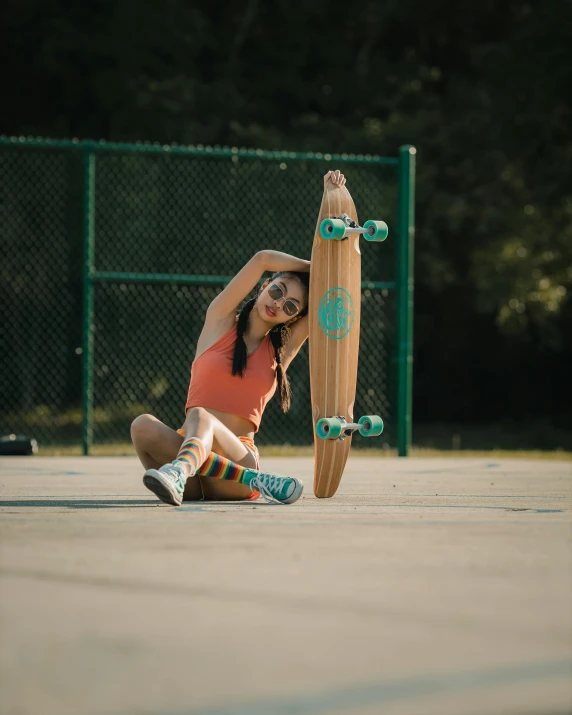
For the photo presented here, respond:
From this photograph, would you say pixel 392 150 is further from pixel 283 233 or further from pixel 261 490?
pixel 261 490

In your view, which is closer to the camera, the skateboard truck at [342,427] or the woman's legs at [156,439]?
the woman's legs at [156,439]

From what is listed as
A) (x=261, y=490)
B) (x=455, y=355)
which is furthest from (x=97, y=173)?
(x=261, y=490)

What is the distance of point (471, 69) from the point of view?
1803 cm

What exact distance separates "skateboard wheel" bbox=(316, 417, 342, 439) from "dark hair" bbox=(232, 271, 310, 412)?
0.54ft

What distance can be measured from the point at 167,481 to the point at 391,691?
7.69 ft

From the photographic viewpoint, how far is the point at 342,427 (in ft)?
16.8

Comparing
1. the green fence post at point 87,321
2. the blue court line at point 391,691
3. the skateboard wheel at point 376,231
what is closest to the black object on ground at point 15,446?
the green fence post at point 87,321

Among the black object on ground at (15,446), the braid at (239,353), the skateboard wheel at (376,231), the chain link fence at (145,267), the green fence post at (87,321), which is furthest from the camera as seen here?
the chain link fence at (145,267)

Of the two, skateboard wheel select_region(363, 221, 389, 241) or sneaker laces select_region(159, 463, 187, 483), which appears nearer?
sneaker laces select_region(159, 463, 187, 483)

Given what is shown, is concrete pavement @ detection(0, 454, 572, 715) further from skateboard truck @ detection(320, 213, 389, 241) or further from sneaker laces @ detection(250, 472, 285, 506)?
skateboard truck @ detection(320, 213, 389, 241)

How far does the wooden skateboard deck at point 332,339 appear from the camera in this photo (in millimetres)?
5168

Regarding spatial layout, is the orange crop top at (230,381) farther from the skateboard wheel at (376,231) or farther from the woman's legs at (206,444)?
the skateboard wheel at (376,231)

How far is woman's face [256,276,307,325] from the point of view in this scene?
4973 mm

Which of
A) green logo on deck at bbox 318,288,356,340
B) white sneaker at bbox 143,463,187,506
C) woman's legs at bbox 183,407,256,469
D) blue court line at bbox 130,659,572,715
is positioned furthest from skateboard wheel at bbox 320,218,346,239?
blue court line at bbox 130,659,572,715
